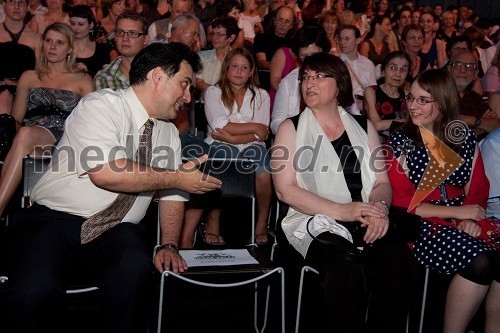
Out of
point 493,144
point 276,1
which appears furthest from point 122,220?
point 276,1

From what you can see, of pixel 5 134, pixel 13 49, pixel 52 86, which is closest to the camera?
pixel 5 134

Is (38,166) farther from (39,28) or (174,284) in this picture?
(39,28)

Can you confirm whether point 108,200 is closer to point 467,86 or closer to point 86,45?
point 86,45

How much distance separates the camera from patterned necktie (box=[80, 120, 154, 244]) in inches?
114

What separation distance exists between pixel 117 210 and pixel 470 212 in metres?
1.90

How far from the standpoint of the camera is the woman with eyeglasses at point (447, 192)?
3176 millimetres

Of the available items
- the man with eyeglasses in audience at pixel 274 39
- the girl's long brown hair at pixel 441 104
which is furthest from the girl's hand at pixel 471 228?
the man with eyeglasses in audience at pixel 274 39

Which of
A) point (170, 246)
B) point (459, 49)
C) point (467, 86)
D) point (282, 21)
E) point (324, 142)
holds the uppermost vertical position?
point (282, 21)

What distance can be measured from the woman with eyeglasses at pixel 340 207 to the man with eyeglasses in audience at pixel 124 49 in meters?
1.66

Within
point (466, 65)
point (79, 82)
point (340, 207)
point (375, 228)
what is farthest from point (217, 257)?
point (466, 65)

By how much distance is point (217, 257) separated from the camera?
127 inches

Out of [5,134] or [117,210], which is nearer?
[117,210]

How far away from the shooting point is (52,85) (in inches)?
173

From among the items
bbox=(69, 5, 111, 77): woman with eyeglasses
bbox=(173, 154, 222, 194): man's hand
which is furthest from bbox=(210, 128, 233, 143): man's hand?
bbox=(173, 154, 222, 194): man's hand
